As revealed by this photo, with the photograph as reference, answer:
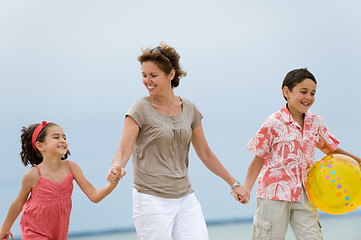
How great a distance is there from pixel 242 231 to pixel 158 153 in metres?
5.16

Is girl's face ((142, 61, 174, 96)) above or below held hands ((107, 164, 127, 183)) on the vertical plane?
above

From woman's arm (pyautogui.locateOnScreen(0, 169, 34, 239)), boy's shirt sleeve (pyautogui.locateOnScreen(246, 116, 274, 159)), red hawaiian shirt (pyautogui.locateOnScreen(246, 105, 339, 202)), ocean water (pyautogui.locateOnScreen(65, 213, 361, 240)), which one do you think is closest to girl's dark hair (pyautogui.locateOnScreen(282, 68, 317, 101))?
red hawaiian shirt (pyautogui.locateOnScreen(246, 105, 339, 202))

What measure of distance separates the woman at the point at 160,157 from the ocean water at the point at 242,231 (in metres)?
4.11

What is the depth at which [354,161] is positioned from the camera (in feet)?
11.7

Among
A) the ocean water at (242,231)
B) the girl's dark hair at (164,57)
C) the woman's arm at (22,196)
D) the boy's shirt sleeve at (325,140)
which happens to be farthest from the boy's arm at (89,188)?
the ocean water at (242,231)

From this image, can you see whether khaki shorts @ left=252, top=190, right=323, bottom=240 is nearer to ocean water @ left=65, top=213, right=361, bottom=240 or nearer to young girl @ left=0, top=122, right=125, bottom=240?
young girl @ left=0, top=122, right=125, bottom=240

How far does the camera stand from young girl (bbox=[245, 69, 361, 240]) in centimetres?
362

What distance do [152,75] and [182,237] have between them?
0.85 metres

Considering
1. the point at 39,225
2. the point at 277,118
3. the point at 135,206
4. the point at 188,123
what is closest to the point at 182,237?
the point at 135,206

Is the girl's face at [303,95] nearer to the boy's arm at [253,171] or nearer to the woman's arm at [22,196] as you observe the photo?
the boy's arm at [253,171]

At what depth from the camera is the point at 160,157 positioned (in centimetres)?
300

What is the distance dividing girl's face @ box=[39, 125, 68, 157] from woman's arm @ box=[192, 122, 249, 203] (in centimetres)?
75

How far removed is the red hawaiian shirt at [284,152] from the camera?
362 centimetres

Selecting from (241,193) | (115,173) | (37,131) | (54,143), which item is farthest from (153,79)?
(241,193)
